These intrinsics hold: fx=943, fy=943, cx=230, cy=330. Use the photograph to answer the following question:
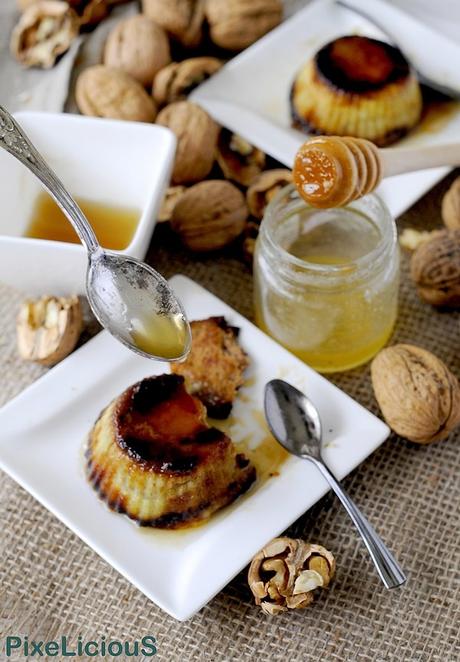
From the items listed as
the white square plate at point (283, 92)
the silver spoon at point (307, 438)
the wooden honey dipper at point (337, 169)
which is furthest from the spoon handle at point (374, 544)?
the white square plate at point (283, 92)

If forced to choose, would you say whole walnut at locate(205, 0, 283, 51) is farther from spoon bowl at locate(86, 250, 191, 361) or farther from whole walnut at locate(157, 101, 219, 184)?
spoon bowl at locate(86, 250, 191, 361)

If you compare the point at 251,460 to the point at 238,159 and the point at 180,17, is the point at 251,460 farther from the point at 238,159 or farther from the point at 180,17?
Result: the point at 180,17

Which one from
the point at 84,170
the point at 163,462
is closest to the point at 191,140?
the point at 84,170

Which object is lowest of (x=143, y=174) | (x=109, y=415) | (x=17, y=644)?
(x=17, y=644)

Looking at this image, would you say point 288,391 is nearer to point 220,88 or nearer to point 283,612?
point 283,612

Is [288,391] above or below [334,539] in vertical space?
above

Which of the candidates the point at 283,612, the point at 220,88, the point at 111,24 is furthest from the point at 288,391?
the point at 111,24
